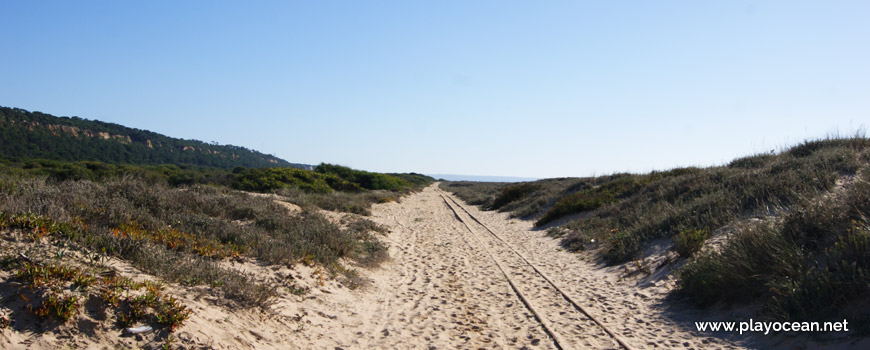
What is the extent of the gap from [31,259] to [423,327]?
4.35 m

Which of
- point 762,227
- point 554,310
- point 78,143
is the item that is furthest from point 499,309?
point 78,143

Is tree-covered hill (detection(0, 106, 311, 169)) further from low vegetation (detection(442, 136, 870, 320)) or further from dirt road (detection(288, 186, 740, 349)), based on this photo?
low vegetation (detection(442, 136, 870, 320))

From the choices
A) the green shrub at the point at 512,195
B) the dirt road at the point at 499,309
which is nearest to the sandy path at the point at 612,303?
the dirt road at the point at 499,309

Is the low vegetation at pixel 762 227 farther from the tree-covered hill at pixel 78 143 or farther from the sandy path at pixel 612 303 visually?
the tree-covered hill at pixel 78 143

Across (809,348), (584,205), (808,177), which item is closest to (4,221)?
(809,348)

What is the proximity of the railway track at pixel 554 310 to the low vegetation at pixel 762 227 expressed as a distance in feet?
5.95

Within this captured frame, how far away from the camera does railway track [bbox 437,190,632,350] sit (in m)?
5.38

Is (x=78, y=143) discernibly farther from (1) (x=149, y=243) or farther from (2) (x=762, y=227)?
Result: (2) (x=762, y=227)

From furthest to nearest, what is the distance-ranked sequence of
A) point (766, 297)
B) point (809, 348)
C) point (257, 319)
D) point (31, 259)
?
point (766, 297)
point (257, 319)
point (809, 348)
point (31, 259)

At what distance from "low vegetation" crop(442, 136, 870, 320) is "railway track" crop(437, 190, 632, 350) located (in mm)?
1814

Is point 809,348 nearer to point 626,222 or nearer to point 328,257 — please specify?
point 328,257

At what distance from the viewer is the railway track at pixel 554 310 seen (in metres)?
5.38

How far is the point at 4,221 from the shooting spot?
477cm

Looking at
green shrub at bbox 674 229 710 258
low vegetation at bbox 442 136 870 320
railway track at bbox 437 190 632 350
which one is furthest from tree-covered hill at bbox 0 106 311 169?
green shrub at bbox 674 229 710 258
